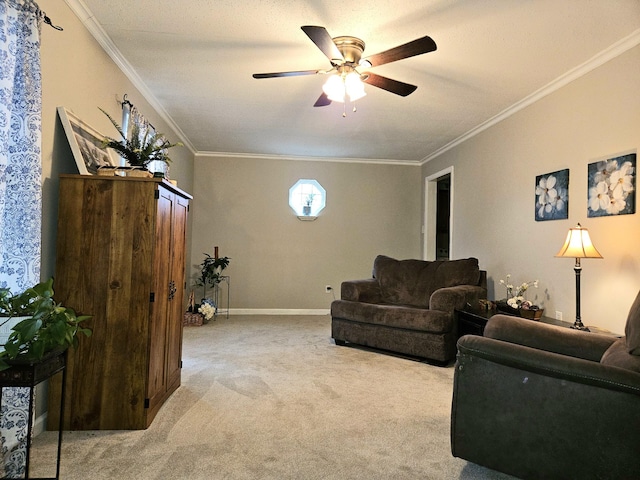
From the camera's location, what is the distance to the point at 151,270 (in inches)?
90.7

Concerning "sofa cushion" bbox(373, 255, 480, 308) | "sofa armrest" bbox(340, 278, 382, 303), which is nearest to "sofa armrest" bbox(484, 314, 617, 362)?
"sofa cushion" bbox(373, 255, 480, 308)

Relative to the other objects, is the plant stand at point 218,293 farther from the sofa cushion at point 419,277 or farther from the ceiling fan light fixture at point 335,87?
the ceiling fan light fixture at point 335,87

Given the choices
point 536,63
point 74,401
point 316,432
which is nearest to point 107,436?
point 74,401

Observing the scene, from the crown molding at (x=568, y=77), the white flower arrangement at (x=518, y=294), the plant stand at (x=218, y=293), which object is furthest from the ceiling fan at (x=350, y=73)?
the plant stand at (x=218, y=293)

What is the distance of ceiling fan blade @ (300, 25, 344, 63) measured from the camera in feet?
6.97

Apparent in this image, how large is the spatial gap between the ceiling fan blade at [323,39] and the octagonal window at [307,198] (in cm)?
386

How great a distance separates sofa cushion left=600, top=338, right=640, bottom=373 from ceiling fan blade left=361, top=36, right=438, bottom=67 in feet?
5.56

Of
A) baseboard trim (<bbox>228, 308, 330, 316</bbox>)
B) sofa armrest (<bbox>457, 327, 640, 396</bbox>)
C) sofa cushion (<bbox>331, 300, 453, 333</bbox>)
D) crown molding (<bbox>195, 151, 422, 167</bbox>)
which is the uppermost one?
crown molding (<bbox>195, 151, 422, 167</bbox>)

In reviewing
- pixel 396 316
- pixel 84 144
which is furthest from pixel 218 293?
pixel 84 144

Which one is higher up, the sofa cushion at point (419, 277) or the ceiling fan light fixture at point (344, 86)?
the ceiling fan light fixture at point (344, 86)

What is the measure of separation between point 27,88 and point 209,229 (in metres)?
4.40

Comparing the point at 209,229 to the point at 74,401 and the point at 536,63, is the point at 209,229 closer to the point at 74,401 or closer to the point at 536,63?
the point at 74,401

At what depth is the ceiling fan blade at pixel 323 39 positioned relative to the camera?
2123mm

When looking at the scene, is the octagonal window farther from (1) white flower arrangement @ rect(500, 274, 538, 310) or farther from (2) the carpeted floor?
(1) white flower arrangement @ rect(500, 274, 538, 310)
